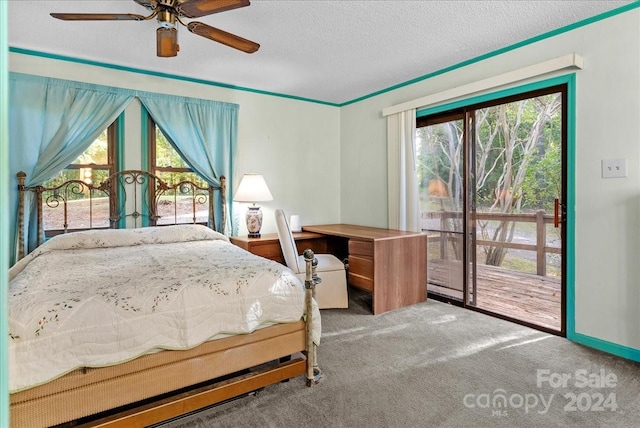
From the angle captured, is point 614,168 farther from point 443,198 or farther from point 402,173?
point 402,173

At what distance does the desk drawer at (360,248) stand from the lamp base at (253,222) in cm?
108

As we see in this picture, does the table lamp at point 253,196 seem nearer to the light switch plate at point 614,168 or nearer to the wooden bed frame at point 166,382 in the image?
the wooden bed frame at point 166,382

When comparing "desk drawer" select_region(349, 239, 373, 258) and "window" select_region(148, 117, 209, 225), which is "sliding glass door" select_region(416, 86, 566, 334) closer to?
"desk drawer" select_region(349, 239, 373, 258)

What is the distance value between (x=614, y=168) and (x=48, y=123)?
453cm

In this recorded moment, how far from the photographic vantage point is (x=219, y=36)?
219 centimetres

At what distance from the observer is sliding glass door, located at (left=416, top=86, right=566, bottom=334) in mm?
3453

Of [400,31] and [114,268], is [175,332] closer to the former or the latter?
[114,268]

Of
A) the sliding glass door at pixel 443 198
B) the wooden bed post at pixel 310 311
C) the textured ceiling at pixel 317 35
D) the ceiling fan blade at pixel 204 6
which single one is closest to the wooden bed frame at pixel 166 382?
the wooden bed post at pixel 310 311

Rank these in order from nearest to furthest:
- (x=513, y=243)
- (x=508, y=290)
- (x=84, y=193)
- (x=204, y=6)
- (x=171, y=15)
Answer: (x=204, y=6) → (x=171, y=15) → (x=84, y=193) → (x=508, y=290) → (x=513, y=243)

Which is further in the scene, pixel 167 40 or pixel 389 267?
pixel 389 267

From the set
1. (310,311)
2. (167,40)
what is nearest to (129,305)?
(310,311)

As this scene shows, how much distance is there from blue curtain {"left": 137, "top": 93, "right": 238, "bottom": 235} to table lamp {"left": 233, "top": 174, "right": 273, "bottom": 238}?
20cm

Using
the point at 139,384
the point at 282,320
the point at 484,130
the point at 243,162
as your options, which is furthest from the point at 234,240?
the point at 484,130

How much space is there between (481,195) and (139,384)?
392cm
